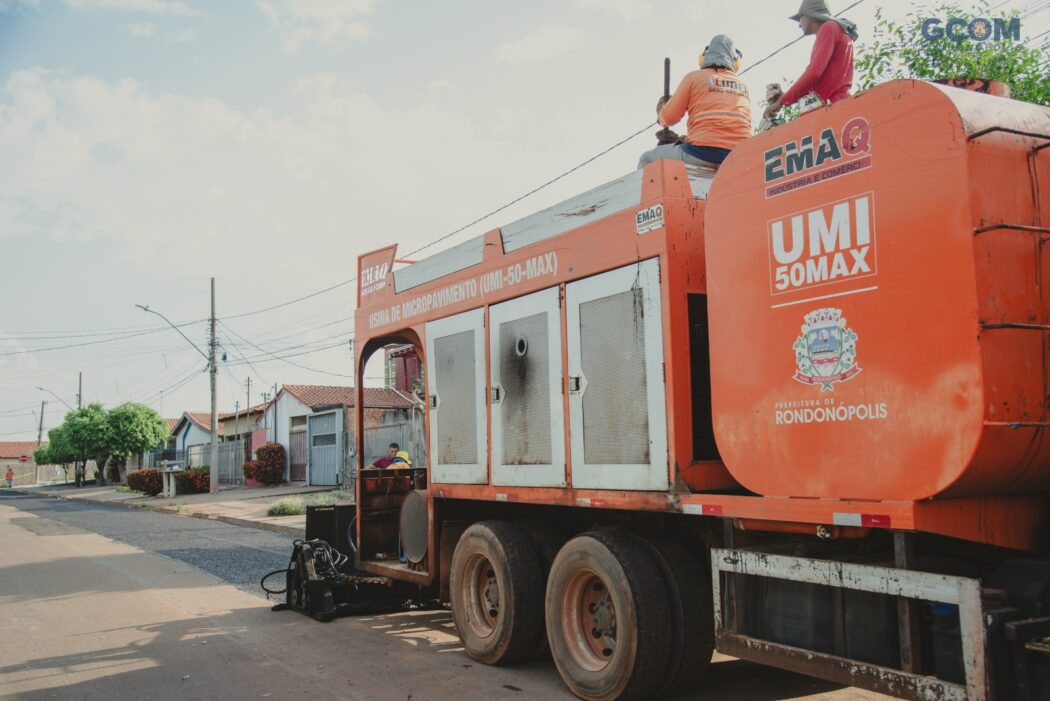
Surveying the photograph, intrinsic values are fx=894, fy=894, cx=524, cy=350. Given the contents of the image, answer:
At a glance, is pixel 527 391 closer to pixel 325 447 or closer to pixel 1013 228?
pixel 1013 228

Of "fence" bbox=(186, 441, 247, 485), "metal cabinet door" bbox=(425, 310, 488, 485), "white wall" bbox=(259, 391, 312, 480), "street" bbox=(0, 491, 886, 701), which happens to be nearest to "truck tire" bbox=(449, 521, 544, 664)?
"street" bbox=(0, 491, 886, 701)

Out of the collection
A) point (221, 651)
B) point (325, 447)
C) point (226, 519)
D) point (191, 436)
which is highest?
point (191, 436)

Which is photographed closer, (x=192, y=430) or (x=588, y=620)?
(x=588, y=620)

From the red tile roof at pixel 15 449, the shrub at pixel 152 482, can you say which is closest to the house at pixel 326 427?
the shrub at pixel 152 482

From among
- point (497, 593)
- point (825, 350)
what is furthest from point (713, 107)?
point (497, 593)

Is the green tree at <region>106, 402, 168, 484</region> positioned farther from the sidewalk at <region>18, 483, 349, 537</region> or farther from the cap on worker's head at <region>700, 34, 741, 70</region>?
the cap on worker's head at <region>700, 34, 741, 70</region>

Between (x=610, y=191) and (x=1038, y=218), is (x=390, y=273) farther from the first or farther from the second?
(x=1038, y=218)

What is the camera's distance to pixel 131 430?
56.5m

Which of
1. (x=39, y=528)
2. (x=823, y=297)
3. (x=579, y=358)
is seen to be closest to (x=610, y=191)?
(x=579, y=358)

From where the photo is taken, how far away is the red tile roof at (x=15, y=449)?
360ft

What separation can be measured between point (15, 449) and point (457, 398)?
124m

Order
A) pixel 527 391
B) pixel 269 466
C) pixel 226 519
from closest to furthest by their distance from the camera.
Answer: pixel 527 391
pixel 226 519
pixel 269 466

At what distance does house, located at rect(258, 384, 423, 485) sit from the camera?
91.6 ft

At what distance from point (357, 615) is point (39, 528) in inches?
625
